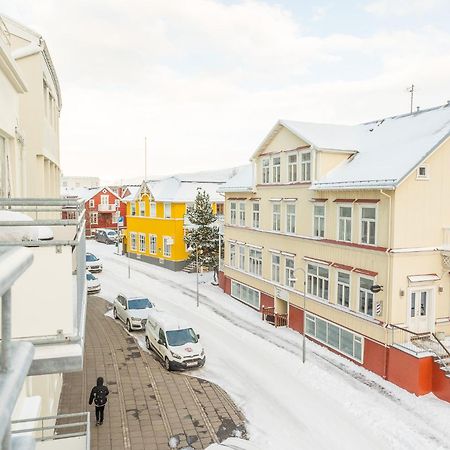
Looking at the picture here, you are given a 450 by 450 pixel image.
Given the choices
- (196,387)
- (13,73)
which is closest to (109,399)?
(196,387)

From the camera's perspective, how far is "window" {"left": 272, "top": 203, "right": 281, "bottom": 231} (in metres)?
29.5

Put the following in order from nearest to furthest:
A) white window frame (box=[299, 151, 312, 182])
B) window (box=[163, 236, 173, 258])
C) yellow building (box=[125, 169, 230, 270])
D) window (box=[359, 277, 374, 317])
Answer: window (box=[359, 277, 374, 317]) < white window frame (box=[299, 151, 312, 182]) < window (box=[163, 236, 173, 258]) < yellow building (box=[125, 169, 230, 270])

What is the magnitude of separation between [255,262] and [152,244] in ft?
68.8

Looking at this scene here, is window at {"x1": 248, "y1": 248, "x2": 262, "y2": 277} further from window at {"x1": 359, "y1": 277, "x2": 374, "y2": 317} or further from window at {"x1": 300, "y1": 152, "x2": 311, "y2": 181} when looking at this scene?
window at {"x1": 359, "y1": 277, "x2": 374, "y2": 317}

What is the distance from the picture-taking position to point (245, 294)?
113ft

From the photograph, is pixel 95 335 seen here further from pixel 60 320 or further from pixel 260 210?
pixel 60 320

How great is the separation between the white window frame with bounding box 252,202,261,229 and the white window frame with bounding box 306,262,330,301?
6.91 metres

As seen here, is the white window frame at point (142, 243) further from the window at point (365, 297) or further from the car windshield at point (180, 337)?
the window at point (365, 297)

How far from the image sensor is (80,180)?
141m

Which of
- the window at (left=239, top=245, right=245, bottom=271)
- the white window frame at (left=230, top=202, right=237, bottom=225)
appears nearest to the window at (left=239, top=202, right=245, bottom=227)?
the white window frame at (left=230, top=202, right=237, bottom=225)

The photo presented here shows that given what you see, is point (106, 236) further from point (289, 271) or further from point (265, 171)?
point (289, 271)

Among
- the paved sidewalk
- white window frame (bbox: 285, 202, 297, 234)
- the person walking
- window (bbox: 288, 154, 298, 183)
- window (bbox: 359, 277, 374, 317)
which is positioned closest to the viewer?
the paved sidewalk

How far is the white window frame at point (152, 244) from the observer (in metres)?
50.3

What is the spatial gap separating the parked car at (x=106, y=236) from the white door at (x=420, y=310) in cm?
5176
